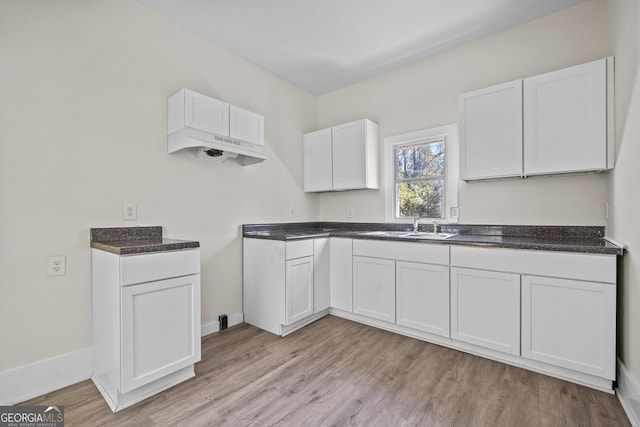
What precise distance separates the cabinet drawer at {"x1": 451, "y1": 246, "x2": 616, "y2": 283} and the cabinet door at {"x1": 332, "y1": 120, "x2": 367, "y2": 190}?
1.43 meters

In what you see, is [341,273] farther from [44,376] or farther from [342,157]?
[44,376]

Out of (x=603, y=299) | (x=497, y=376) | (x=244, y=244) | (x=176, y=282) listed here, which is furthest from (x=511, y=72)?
(x=176, y=282)

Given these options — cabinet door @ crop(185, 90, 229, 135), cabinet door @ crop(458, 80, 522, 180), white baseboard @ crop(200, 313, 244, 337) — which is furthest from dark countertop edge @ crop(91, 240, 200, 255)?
cabinet door @ crop(458, 80, 522, 180)

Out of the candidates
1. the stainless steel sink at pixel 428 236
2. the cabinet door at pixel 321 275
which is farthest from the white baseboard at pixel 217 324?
the stainless steel sink at pixel 428 236

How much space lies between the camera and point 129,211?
2.18 metres

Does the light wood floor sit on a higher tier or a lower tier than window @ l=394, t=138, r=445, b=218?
lower

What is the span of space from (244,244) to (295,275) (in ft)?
2.27

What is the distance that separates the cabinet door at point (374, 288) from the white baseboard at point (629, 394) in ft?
4.79

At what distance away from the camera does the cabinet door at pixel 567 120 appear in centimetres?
198

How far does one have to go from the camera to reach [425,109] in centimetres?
309

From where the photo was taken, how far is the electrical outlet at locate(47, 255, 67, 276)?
1.84m

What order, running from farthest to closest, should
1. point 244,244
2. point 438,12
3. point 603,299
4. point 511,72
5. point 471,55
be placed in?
point 244,244, point 471,55, point 511,72, point 438,12, point 603,299

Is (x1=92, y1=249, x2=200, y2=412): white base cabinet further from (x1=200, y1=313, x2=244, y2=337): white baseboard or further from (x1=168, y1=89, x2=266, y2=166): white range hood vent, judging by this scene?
(x1=168, y1=89, x2=266, y2=166): white range hood vent

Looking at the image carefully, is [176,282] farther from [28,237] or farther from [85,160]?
[85,160]
